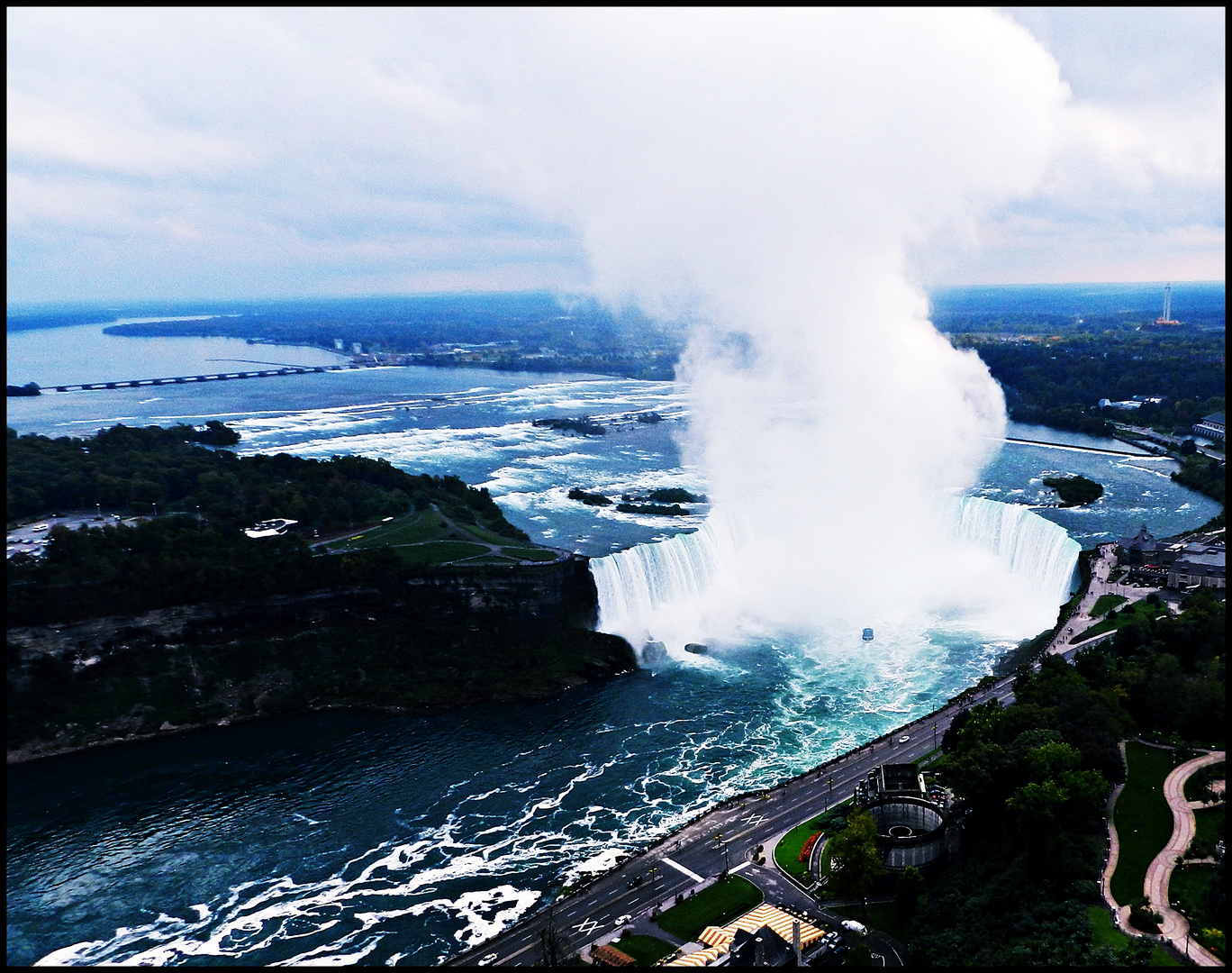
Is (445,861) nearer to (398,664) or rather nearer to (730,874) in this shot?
(730,874)

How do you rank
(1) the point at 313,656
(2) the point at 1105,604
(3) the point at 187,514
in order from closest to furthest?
(2) the point at 1105,604 → (1) the point at 313,656 → (3) the point at 187,514

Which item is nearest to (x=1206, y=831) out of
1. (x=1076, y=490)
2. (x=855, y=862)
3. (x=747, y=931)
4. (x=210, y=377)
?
(x=855, y=862)

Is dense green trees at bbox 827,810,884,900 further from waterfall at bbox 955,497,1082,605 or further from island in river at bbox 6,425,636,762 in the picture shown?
waterfall at bbox 955,497,1082,605

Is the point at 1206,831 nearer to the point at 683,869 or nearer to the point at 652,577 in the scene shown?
the point at 683,869

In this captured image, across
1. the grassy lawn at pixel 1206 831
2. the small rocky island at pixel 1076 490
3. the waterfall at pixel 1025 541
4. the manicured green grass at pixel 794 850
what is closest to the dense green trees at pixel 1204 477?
the small rocky island at pixel 1076 490

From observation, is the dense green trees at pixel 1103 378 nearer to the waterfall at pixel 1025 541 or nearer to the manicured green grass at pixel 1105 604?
the waterfall at pixel 1025 541

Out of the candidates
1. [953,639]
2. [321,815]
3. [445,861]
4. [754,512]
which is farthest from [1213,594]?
[321,815]
